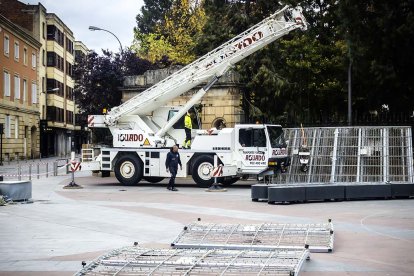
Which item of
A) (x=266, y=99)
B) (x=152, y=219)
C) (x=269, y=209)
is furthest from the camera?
(x=266, y=99)

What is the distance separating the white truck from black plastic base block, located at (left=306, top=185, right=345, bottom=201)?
5.51m

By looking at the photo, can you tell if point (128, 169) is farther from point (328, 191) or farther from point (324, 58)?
point (324, 58)

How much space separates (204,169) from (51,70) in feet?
170

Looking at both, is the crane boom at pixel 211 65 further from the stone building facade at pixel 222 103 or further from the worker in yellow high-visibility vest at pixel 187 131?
the stone building facade at pixel 222 103

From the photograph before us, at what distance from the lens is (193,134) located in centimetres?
2736

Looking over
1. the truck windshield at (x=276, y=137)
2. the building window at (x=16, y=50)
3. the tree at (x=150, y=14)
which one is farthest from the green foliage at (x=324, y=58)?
the tree at (x=150, y=14)

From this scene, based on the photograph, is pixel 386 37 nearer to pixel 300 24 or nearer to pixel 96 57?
pixel 300 24

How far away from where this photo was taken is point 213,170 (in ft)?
79.0

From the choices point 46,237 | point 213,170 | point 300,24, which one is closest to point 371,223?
point 46,237

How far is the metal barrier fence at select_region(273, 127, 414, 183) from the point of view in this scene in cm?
2178

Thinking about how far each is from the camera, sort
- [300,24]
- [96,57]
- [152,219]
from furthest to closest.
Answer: [96,57], [300,24], [152,219]

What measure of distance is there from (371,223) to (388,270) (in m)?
5.14

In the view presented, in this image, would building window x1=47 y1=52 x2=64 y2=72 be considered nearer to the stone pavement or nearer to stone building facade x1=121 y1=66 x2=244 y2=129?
stone building facade x1=121 y1=66 x2=244 y2=129

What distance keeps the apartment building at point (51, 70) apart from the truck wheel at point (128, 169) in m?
35.8
